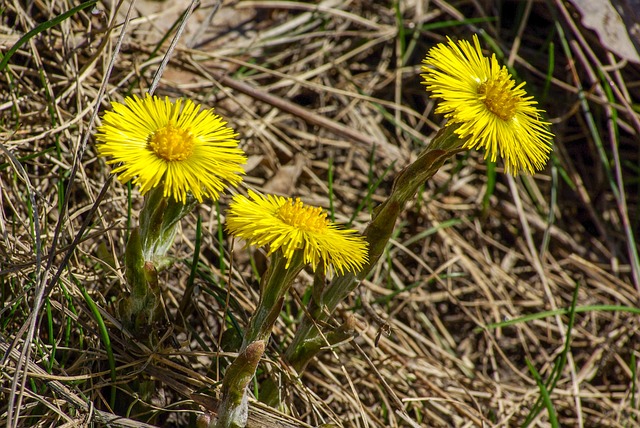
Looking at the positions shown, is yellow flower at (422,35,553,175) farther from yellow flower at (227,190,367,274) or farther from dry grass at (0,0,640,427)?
dry grass at (0,0,640,427)

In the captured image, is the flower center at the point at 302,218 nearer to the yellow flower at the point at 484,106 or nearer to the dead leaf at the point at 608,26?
the yellow flower at the point at 484,106

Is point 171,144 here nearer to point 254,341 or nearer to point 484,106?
point 254,341

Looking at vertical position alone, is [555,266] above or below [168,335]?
above

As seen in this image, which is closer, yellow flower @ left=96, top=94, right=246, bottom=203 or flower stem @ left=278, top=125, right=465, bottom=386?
yellow flower @ left=96, top=94, right=246, bottom=203

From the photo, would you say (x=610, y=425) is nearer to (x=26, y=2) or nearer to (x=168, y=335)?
(x=168, y=335)

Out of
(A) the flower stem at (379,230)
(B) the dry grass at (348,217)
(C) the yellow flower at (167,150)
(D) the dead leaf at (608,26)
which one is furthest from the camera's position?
(D) the dead leaf at (608,26)

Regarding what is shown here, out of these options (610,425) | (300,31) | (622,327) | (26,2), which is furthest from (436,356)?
(26,2)

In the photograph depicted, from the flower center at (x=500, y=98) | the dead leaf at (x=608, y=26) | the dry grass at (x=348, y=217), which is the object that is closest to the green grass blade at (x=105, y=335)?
the dry grass at (x=348, y=217)

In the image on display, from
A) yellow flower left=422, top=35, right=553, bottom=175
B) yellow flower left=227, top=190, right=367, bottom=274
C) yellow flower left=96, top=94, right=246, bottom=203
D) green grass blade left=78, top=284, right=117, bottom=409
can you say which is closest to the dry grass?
green grass blade left=78, top=284, right=117, bottom=409
